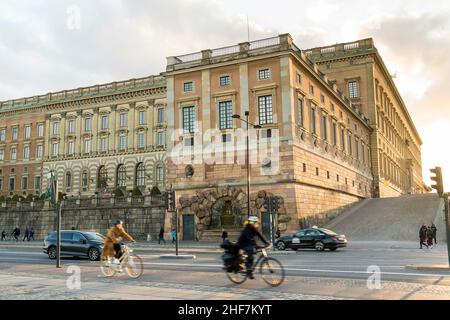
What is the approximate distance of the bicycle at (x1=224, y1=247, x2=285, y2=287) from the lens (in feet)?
38.9

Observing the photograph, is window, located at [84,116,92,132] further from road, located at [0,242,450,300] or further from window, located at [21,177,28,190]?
road, located at [0,242,450,300]

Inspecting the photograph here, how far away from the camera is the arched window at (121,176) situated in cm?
7412

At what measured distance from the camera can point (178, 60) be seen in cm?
4556

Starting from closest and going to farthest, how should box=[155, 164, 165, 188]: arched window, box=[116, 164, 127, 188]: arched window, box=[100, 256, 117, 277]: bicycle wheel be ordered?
box=[100, 256, 117, 277]: bicycle wheel → box=[155, 164, 165, 188]: arched window → box=[116, 164, 127, 188]: arched window

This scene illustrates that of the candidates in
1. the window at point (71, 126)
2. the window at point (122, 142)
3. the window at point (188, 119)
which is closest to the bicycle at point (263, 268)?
the window at point (188, 119)

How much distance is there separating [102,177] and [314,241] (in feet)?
174

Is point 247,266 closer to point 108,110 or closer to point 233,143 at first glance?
point 233,143

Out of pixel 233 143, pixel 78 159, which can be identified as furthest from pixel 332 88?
Result: pixel 78 159

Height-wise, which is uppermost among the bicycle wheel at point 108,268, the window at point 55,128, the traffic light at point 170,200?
the window at point 55,128

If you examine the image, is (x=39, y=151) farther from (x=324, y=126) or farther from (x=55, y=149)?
(x=324, y=126)

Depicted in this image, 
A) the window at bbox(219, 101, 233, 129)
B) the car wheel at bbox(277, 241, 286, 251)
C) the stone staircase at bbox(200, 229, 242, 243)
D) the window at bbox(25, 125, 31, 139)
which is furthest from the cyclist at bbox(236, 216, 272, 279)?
the window at bbox(25, 125, 31, 139)

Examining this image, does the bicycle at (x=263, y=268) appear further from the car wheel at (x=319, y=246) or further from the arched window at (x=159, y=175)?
the arched window at (x=159, y=175)

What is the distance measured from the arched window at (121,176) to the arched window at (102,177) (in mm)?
2147

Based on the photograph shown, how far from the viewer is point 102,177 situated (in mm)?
75438
